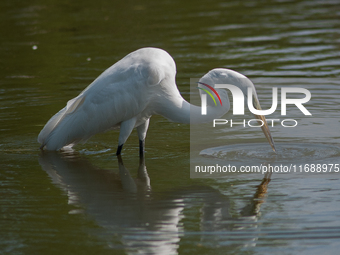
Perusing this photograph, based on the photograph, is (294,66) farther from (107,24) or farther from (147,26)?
(107,24)

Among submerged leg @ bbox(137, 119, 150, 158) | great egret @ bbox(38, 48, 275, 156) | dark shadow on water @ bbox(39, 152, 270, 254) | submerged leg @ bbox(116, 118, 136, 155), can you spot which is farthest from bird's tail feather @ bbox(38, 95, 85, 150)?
submerged leg @ bbox(137, 119, 150, 158)

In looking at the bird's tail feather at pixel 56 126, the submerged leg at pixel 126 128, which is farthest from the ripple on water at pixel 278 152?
the bird's tail feather at pixel 56 126

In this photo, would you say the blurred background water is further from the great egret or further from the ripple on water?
the great egret

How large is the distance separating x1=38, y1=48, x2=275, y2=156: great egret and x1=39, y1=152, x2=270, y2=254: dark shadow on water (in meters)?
0.52

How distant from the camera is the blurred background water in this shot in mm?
4926

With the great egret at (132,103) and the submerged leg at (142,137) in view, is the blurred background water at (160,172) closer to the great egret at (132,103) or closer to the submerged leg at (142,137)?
the submerged leg at (142,137)

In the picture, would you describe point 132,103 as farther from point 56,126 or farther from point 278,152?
point 278,152

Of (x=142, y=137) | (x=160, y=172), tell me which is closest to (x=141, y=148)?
(x=142, y=137)

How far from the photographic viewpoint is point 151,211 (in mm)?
5535

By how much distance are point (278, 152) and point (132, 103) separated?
193cm

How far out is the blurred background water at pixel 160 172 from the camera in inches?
194

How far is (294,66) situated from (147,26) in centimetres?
600

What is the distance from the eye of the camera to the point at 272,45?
46.1 feet

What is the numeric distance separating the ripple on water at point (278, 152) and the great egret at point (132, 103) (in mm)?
335
